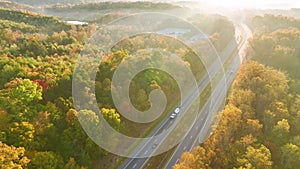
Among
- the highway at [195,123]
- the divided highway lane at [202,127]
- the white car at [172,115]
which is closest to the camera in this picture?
the highway at [195,123]

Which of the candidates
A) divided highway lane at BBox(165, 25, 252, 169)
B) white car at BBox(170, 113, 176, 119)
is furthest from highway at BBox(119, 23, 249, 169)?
white car at BBox(170, 113, 176, 119)

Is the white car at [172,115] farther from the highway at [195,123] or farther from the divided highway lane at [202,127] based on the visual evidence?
the divided highway lane at [202,127]

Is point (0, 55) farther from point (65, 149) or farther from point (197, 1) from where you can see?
point (197, 1)

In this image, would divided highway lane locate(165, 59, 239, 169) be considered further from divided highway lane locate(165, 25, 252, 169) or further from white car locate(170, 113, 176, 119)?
white car locate(170, 113, 176, 119)

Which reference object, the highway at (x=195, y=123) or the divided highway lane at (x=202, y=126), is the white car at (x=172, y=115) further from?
the divided highway lane at (x=202, y=126)

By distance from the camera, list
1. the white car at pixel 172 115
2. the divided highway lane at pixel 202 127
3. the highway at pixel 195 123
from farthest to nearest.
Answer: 1. the white car at pixel 172 115
2. the divided highway lane at pixel 202 127
3. the highway at pixel 195 123

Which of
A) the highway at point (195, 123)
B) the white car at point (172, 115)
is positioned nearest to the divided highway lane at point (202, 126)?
the highway at point (195, 123)

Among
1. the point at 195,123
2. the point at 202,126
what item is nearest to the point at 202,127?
the point at 202,126

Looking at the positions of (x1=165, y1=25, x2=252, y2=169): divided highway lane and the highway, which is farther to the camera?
(x1=165, y1=25, x2=252, y2=169): divided highway lane

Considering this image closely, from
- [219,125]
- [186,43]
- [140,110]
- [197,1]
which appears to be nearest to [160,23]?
[186,43]

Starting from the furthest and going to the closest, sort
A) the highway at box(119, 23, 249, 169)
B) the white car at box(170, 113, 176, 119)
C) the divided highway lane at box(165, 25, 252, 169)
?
the white car at box(170, 113, 176, 119)
the divided highway lane at box(165, 25, 252, 169)
the highway at box(119, 23, 249, 169)

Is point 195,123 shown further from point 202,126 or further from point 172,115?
point 172,115

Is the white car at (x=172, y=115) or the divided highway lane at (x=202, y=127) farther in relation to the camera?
the white car at (x=172, y=115)
